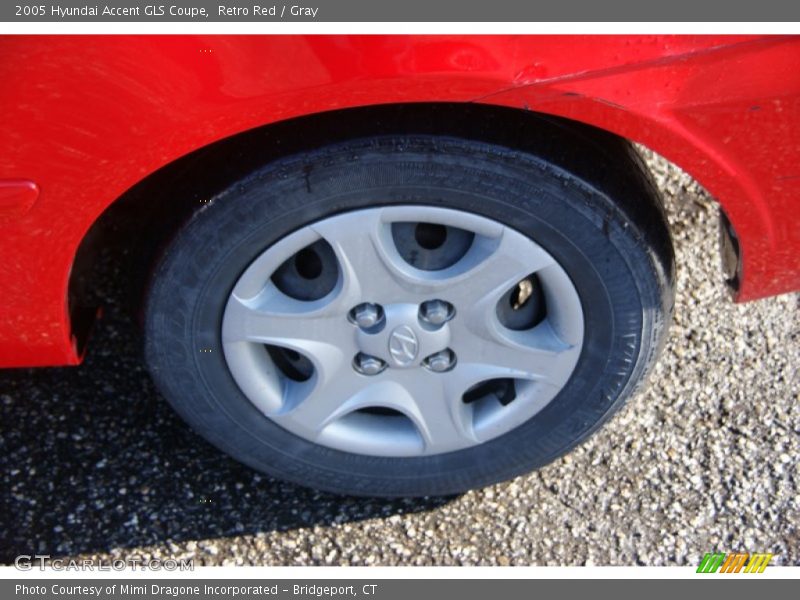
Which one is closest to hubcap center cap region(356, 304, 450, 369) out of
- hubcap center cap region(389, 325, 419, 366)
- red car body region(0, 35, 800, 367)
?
hubcap center cap region(389, 325, 419, 366)

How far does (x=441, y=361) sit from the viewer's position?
2221mm

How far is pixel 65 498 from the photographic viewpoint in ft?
8.32

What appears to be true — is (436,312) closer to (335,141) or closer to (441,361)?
(441,361)

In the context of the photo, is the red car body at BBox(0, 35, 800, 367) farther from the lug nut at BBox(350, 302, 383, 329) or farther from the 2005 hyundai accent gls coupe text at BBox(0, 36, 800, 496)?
the lug nut at BBox(350, 302, 383, 329)

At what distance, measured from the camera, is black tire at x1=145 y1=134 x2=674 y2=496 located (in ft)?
6.32

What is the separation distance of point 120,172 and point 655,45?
0.97 meters

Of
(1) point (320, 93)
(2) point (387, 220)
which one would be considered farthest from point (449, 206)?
(1) point (320, 93)

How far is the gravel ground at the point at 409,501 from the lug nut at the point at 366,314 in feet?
2.10

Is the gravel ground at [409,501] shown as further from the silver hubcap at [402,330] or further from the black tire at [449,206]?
the silver hubcap at [402,330]

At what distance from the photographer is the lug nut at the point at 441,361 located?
7.29 feet

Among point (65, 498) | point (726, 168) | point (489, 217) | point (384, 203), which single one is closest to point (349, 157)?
point (384, 203)

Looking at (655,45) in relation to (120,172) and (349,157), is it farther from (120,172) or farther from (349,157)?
(120,172)

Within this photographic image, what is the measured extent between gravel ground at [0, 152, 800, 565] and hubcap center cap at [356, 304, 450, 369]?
555 mm

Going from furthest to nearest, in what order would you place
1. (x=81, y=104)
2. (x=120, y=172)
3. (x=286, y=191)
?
(x=286, y=191) < (x=120, y=172) < (x=81, y=104)
